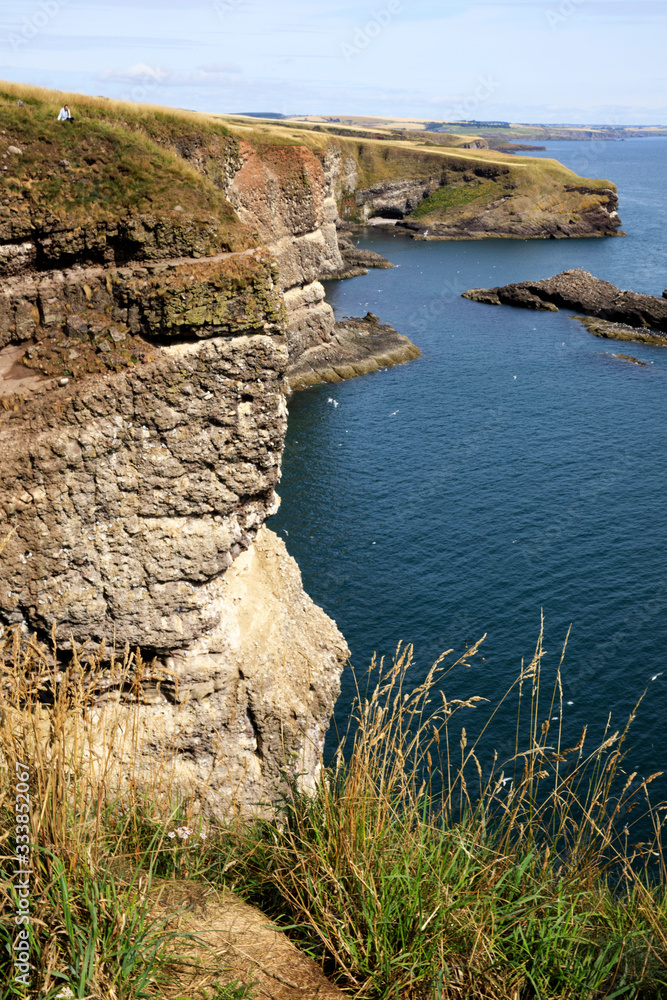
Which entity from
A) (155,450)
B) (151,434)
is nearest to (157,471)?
(155,450)

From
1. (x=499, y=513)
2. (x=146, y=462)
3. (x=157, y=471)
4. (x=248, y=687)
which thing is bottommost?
(x=499, y=513)

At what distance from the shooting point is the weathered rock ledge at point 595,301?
269 feet

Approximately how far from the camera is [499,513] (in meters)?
42.4

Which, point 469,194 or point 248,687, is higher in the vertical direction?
point 469,194

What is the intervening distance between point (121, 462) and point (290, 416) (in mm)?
44207

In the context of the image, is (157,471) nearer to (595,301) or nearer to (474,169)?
(595,301)

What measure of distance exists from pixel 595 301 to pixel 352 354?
35.9 meters

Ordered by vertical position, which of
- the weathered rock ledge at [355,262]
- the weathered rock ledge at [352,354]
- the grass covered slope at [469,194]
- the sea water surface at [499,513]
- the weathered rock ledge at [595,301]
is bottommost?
the sea water surface at [499,513]

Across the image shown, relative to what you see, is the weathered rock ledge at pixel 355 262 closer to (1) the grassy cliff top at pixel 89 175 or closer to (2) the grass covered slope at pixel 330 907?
(1) the grassy cliff top at pixel 89 175

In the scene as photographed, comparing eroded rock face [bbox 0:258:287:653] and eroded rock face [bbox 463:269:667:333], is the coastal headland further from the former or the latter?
eroded rock face [bbox 463:269:667:333]

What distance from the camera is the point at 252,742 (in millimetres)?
16625

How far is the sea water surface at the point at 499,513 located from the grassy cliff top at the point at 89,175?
698 inches

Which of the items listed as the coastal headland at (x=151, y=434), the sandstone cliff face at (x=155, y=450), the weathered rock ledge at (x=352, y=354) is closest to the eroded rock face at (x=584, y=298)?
the weathered rock ledge at (x=352, y=354)

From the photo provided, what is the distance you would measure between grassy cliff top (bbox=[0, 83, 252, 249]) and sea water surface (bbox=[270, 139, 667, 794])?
17.7 metres
